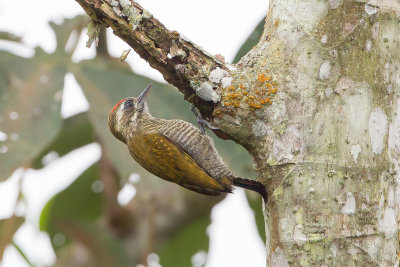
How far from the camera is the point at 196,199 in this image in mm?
5223

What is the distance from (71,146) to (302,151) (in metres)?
2.84

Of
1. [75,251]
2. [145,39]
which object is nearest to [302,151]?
[145,39]

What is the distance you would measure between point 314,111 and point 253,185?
0.48 metres

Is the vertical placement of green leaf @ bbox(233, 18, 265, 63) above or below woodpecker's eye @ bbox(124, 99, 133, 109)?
above

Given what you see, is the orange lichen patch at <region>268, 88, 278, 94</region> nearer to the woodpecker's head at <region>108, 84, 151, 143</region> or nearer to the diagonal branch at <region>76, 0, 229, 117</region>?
the diagonal branch at <region>76, 0, 229, 117</region>

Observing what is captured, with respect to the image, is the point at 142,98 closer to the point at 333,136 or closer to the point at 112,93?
the point at 112,93

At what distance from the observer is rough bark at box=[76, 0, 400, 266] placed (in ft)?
8.01

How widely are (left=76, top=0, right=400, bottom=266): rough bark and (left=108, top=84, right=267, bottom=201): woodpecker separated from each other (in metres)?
0.64

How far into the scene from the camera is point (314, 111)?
257cm

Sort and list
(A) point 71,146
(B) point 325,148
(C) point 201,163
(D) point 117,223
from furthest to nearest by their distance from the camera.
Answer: (D) point 117,223 → (A) point 71,146 → (C) point 201,163 → (B) point 325,148

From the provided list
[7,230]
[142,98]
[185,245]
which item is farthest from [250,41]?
[185,245]

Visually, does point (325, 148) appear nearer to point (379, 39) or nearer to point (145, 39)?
point (379, 39)

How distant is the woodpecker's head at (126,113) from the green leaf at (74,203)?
0.94 meters

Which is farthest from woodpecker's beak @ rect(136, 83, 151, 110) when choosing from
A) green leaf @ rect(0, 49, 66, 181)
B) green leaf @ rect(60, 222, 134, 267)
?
green leaf @ rect(60, 222, 134, 267)
